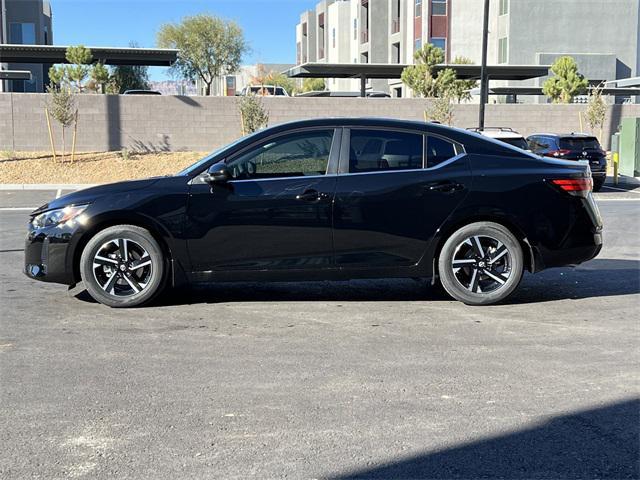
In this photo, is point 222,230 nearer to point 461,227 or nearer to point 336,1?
point 461,227

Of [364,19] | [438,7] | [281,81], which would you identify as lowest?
[281,81]

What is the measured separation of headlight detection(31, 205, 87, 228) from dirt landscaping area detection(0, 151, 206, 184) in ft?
54.8

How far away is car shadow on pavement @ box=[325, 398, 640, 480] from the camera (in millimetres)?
3598

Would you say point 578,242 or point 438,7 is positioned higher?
point 438,7

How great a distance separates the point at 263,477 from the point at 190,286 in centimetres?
455

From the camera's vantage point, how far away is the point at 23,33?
5166 centimetres

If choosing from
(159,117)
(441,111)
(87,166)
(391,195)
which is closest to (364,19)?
(441,111)

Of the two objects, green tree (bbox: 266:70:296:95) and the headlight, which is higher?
green tree (bbox: 266:70:296:95)

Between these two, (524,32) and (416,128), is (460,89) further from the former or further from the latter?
(416,128)

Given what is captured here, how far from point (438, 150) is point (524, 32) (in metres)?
43.9

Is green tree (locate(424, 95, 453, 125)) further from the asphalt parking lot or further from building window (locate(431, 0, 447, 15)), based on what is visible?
building window (locate(431, 0, 447, 15))

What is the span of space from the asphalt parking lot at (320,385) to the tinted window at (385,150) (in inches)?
51.7

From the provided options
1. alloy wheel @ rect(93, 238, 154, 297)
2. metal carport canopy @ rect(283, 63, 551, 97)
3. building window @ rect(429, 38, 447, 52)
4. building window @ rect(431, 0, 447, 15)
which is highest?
building window @ rect(431, 0, 447, 15)

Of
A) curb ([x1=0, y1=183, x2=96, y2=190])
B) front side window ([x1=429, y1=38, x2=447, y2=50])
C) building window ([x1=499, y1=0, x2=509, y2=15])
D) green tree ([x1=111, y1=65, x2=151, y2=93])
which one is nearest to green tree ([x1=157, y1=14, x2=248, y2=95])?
green tree ([x1=111, y1=65, x2=151, y2=93])
